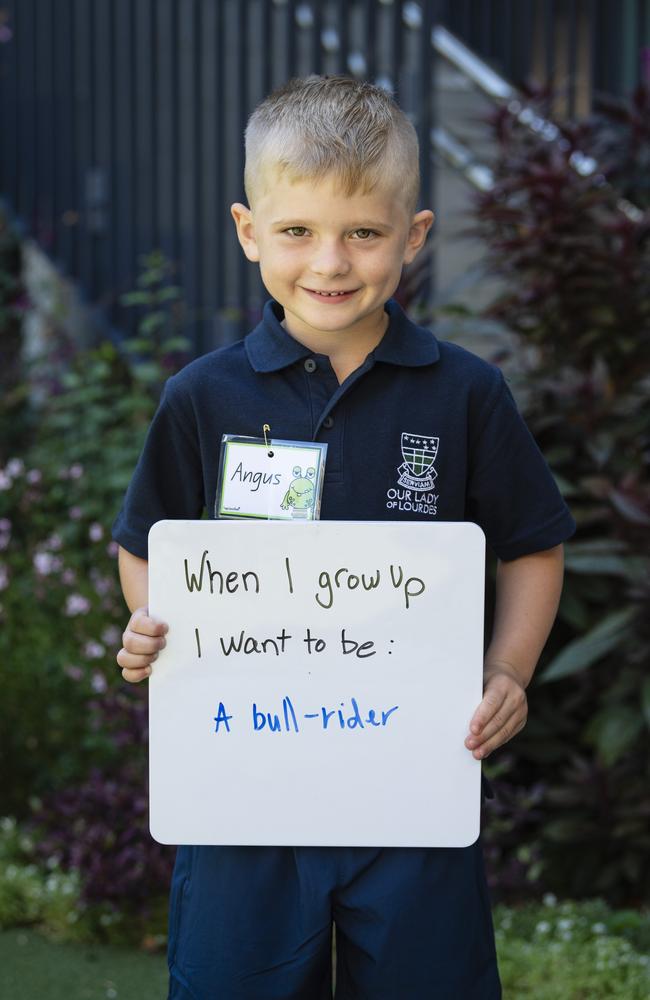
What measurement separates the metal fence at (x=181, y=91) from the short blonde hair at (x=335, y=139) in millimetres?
2852

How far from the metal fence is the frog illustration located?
295cm

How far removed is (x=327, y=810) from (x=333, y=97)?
947mm

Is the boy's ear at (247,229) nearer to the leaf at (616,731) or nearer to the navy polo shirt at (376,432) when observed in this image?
the navy polo shirt at (376,432)

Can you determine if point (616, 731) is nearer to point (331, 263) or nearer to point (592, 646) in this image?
point (592, 646)

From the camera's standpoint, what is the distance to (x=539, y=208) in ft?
10.6

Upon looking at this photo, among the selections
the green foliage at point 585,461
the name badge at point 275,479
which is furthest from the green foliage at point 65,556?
the name badge at point 275,479

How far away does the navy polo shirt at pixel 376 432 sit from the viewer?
169 cm

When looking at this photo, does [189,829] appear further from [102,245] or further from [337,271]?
[102,245]

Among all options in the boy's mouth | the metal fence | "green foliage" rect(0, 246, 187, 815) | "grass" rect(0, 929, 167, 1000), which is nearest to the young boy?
the boy's mouth

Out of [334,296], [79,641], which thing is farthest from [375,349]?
[79,641]

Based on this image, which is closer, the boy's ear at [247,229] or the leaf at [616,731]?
the boy's ear at [247,229]

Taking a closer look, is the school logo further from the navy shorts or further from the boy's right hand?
the navy shorts

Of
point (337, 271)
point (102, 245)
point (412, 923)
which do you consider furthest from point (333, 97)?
point (102, 245)

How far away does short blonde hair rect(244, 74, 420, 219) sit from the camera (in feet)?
5.23
